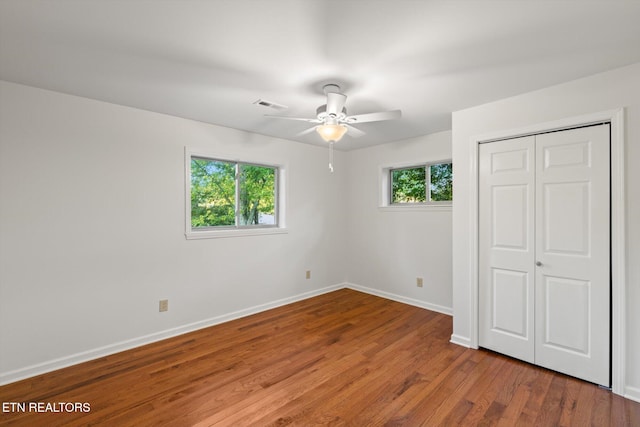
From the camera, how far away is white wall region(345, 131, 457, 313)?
3.78m

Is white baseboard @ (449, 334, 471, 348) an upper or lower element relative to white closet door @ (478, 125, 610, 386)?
lower

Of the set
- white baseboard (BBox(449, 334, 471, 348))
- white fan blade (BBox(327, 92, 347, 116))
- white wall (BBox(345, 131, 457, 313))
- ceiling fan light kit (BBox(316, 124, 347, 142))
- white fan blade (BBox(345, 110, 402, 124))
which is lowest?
white baseboard (BBox(449, 334, 471, 348))

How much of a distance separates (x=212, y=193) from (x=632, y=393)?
13.4 ft

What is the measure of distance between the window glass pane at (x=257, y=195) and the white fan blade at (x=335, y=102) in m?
1.80

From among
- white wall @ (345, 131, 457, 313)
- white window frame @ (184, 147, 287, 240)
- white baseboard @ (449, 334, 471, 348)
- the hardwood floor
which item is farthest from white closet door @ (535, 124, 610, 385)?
white window frame @ (184, 147, 287, 240)

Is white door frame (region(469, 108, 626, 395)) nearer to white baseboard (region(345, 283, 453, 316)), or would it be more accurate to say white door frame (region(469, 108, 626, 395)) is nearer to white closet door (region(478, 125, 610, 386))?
white closet door (region(478, 125, 610, 386))

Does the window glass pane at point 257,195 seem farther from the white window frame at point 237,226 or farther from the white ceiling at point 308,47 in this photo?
the white ceiling at point 308,47

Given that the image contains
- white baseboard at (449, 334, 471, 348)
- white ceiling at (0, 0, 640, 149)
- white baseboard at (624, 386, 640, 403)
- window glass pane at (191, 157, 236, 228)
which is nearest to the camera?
white ceiling at (0, 0, 640, 149)

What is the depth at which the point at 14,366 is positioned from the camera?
2297 millimetres

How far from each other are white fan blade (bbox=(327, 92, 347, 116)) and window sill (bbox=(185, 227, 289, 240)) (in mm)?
1975

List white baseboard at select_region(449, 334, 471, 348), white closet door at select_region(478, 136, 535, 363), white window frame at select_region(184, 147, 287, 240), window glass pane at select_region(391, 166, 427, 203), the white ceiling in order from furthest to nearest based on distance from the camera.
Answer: window glass pane at select_region(391, 166, 427, 203), white window frame at select_region(184, 147, 287, 240), white baseboard at select_region(449, 334, 471, 348), white closet door at select_region(478, 136, 535, 363), the white ceiling

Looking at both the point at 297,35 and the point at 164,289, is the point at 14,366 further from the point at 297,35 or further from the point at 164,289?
the point at 297,35

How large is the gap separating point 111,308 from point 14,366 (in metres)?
0.70

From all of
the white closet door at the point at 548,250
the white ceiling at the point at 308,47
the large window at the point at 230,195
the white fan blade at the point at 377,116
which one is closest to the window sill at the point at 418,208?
the white closet door at the point at 548,250
